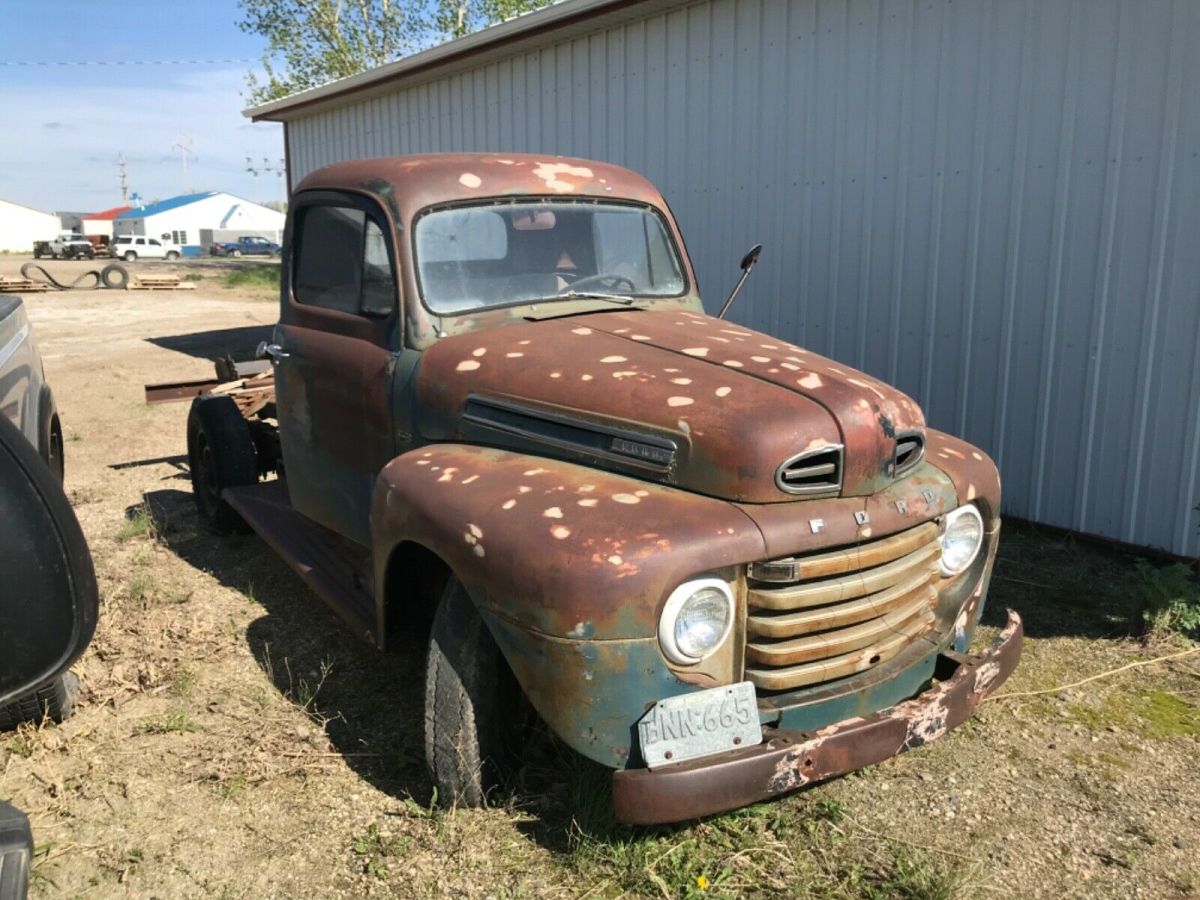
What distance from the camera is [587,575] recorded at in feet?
7.84

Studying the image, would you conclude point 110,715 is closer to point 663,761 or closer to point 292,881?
point 292,881

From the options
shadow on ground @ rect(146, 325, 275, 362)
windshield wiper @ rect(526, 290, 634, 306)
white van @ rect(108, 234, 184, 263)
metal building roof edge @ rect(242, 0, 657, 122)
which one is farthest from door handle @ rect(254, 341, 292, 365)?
white van @ rect(108, 234, 184, 263)

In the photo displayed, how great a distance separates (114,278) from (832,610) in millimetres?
29628

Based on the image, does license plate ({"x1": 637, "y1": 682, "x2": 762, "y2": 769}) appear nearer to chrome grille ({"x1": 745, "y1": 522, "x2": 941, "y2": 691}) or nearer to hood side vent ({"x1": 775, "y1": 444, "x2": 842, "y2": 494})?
chrome grille ({"x1": 745, "y1": 522, "x2": 941, "y2": 691})

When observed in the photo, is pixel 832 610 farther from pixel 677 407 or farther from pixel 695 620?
pixel 677 407

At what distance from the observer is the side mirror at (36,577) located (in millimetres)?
1719

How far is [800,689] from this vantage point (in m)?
2.72

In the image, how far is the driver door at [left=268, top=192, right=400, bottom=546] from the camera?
12.3 ft

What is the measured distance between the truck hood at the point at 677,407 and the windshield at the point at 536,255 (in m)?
0.24

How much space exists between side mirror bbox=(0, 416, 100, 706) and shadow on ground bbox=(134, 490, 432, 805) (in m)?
1.56

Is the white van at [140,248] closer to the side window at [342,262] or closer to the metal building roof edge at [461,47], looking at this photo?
the metal building roof edge at [461,47]

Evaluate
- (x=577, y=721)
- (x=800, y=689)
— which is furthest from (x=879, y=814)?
(x=577, y=721)

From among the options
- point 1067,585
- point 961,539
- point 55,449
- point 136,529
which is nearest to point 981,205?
point 1067,585

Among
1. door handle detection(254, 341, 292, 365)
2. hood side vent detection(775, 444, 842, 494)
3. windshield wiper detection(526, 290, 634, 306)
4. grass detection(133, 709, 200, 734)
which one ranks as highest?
windshield wiper detection(526, 290, 634, 306)
